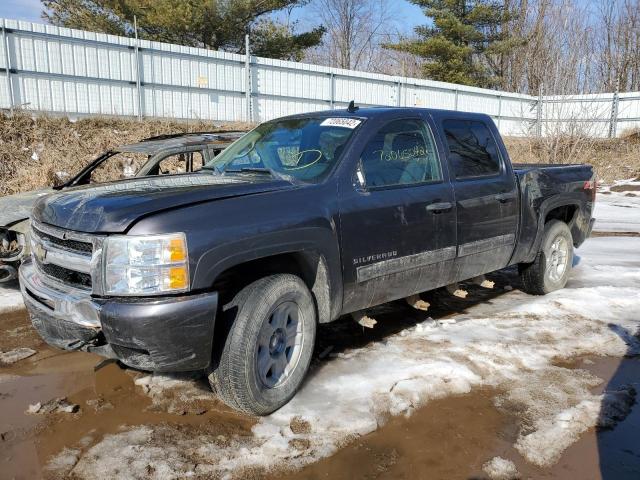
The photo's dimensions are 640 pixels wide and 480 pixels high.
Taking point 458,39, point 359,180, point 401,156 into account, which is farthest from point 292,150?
point 458,39

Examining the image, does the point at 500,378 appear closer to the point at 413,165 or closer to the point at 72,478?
the point at 413,165

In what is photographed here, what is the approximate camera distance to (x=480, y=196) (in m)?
4.59

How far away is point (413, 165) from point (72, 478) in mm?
2985

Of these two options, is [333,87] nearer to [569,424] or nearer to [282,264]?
[282,264]

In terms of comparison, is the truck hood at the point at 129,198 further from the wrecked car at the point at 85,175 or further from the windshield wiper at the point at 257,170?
the wrecked car at the point at 85,175

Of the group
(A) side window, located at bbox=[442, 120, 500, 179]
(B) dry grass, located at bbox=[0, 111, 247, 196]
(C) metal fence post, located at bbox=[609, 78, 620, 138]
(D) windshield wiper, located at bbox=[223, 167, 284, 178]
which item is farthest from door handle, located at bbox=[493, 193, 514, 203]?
(C) metal fence post, located at bbox=[609, 78, 620, 138]

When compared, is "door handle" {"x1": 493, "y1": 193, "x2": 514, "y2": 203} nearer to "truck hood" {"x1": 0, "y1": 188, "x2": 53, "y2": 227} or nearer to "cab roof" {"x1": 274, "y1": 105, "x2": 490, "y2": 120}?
"cab roof" {"x1": 274, "y1": 105, "x2": 490, "y2": 120}

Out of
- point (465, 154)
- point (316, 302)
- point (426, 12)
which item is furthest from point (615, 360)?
point (426, 12)

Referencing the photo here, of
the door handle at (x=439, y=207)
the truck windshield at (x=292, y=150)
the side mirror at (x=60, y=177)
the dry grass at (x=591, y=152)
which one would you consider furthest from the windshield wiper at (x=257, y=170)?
the dry grass at (x=591, y=152)

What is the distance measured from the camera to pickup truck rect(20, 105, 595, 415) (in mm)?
2793

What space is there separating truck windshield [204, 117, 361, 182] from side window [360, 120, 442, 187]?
0.22 metres

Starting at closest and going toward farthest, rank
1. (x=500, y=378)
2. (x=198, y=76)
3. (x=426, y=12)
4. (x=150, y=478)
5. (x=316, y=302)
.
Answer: (x=150, y=478) → (x=316, y=302) → (x=500, y=378) → (x=198, y=76) → (x=426, y=12)

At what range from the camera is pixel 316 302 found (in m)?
3.55

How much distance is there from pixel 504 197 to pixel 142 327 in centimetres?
339
